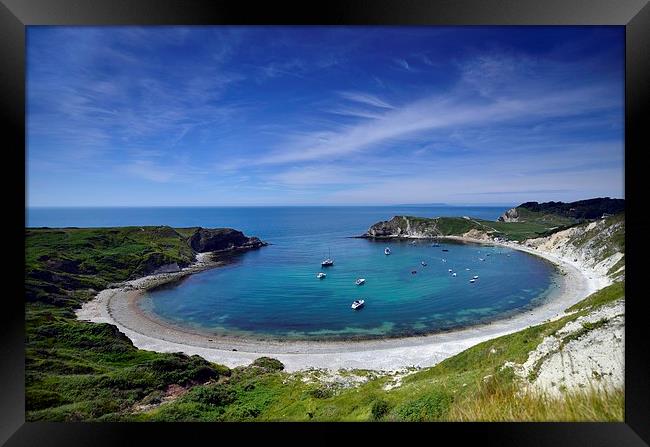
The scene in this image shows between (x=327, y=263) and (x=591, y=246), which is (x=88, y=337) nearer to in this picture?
(x=327, y=263)

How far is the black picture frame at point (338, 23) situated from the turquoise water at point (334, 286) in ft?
10.4

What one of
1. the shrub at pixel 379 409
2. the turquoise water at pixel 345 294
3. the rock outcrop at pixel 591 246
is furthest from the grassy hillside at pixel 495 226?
the shrub at pixel 379 409

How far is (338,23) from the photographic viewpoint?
225 centimetres

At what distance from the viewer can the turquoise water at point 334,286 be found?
12.4 meters

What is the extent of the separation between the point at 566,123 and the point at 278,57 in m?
6.38

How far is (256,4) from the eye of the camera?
7.16ft

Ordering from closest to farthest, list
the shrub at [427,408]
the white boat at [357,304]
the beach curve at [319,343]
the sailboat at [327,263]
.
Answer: the shrub at [427,408] < the beach curve at [319,343] < the white boat at [357,304] < the sailboat at [327,263]

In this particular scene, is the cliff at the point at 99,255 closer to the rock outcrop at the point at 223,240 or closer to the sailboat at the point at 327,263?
the rock outcrop at the point at 223,240

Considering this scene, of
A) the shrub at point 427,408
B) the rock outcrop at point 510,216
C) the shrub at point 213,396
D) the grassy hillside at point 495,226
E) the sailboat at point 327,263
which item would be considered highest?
the rock outcrop at point 510,216

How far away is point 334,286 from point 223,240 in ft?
40.3

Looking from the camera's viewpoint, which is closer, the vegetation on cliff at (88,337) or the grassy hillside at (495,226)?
the vegetation on cliff at (88,337)

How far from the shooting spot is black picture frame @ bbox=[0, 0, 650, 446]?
7.18 ft

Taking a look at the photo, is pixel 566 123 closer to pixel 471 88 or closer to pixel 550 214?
pixel 471 88

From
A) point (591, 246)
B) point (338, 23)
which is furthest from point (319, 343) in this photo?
point (591, 246)
